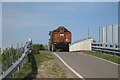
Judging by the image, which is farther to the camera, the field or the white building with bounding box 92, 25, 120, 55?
the white building with bounding box 92, 25, 120, 55

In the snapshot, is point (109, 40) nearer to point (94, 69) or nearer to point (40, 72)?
point (94, 69)

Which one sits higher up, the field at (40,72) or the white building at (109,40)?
the white building at (109,40)

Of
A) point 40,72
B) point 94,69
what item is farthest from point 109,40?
point 40,72

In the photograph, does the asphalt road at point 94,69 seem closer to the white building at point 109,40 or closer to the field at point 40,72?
the field at point 40,72

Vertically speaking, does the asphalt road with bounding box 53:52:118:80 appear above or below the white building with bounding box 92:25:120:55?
below

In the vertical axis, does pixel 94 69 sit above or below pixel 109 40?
below

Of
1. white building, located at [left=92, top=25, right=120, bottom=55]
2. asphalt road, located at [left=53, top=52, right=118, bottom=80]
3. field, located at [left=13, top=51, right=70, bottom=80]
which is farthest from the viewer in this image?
white building, located at [left=92, top=25, right=120, bottom=55]

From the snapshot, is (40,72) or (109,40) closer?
(40,72)

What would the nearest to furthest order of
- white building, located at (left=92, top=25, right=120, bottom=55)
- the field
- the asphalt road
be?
the field → the asphalt road → white building, located at (left=92, top=25, right=120, bottom=55)

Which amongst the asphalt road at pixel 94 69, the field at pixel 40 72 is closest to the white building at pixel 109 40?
the asphalt road at pixel 94 69

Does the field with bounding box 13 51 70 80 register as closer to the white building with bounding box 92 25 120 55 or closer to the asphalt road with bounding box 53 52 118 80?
the asphalt road with bounding box 53 52 118 80

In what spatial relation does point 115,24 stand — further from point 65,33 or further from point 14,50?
point 14,50

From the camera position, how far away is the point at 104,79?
798 centimetres

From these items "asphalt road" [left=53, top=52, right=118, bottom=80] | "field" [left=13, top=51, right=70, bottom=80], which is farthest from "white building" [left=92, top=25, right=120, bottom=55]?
"field" [left=13, top=51, right=70, bottom=80]
